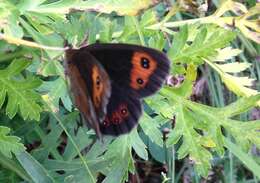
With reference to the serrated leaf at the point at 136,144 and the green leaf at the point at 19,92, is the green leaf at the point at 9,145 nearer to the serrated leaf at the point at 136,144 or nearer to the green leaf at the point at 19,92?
the green leaf at the point at 19,92

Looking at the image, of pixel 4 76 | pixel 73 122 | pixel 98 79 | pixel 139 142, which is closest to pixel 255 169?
pixel 139 142

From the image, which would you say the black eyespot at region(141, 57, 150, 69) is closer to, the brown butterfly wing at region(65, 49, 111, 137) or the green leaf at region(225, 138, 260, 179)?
the brown butterfly wing at region(65, 49, 111, 137)

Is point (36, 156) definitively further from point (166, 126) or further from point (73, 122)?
point (166, 126)

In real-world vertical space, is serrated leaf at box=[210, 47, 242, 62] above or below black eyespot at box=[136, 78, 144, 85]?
below

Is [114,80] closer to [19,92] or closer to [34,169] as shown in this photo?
[19,92]

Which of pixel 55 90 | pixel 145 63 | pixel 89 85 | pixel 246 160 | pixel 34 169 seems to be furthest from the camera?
pixel 246 160

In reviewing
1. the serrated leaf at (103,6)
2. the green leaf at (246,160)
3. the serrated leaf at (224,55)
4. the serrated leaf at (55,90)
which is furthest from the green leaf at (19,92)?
the green leaf at (246,160)

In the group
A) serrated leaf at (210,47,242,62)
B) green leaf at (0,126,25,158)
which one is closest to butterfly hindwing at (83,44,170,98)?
green leaf at (0,126,25,158)

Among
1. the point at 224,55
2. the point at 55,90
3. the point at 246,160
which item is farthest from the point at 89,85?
the point at 246,160
